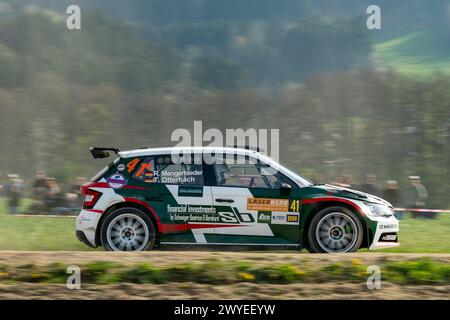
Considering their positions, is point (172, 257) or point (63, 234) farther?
point (63, 234)

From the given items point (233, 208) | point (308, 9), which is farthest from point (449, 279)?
point (308, 9)

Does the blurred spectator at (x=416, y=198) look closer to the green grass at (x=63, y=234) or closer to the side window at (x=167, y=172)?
the green grass at (x=63, y=234)

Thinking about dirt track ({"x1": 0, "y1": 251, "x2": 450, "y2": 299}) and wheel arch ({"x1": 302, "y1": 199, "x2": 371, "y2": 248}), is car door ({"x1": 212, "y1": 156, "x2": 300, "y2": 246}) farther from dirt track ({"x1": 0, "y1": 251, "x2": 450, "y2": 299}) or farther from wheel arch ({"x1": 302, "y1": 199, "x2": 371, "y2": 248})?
dirt track ({"x1": 0, "y1": 251, "x2": 450, "y2": 299})

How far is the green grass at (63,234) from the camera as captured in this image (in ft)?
40.9

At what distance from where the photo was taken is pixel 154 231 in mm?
10688

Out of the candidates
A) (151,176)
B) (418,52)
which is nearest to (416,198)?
(151,176)

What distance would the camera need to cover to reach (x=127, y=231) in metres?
10.8

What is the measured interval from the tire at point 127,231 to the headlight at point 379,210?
113 inches

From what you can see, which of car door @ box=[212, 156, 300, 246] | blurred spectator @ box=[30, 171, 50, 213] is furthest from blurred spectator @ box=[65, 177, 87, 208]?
car door @ box=[212, 156, 300, 246]

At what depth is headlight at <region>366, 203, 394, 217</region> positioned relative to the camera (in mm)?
10742

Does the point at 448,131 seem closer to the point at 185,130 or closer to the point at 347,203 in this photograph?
the point at 185,130

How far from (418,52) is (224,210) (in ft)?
60.5

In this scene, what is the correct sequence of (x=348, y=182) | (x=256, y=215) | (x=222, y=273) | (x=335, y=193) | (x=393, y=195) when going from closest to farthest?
1. (x=222, y=273)
2. (x=256, y=215)
3. (x=335, y=193)
4. (x=393, y=195)
5. (x=348, y=182)

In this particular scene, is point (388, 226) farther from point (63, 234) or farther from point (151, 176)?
point (63, 234)
